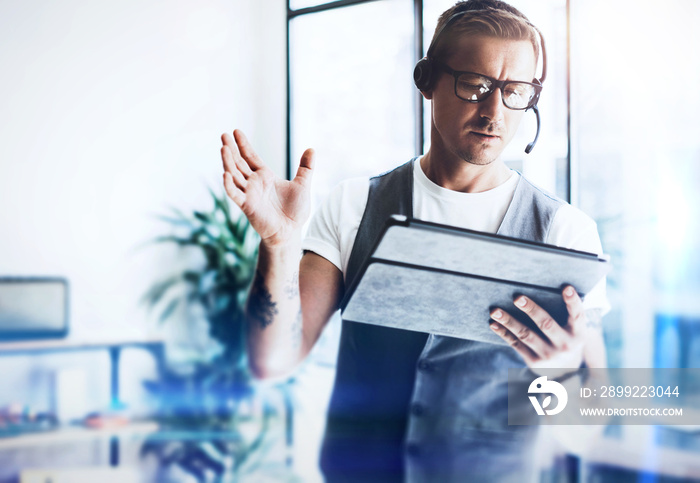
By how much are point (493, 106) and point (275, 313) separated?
65 centimetres

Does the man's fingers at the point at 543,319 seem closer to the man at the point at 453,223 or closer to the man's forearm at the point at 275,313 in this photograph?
the man at the point at 453,223

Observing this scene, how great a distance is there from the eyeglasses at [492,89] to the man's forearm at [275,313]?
51 cm

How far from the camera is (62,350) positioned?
176 centimetres

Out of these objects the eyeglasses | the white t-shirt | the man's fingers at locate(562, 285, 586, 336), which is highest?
the eyeglasses

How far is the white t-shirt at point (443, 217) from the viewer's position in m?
1.23

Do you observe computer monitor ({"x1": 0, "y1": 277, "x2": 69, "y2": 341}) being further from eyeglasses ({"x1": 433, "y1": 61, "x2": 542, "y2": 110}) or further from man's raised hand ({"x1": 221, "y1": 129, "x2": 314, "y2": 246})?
eyeglasses ({"x1": 433, "y1": 61, "x2": 542, "y2": 110})

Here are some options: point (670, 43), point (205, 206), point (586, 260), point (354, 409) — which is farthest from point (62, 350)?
point (670, 43)

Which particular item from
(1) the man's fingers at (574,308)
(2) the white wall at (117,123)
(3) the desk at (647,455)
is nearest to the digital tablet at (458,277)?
(1) the man's fingers at (574,308)

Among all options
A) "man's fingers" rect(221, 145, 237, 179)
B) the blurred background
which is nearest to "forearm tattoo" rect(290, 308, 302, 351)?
the blurred background

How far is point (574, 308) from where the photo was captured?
1.00m

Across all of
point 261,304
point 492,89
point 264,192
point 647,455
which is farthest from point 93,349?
point 647,455

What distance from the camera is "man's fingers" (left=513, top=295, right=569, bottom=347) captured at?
100 centimetres

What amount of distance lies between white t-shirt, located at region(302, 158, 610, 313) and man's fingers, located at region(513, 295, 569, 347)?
22 centimetres

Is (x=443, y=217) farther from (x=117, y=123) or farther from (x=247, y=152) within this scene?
(x=117, y=123)
